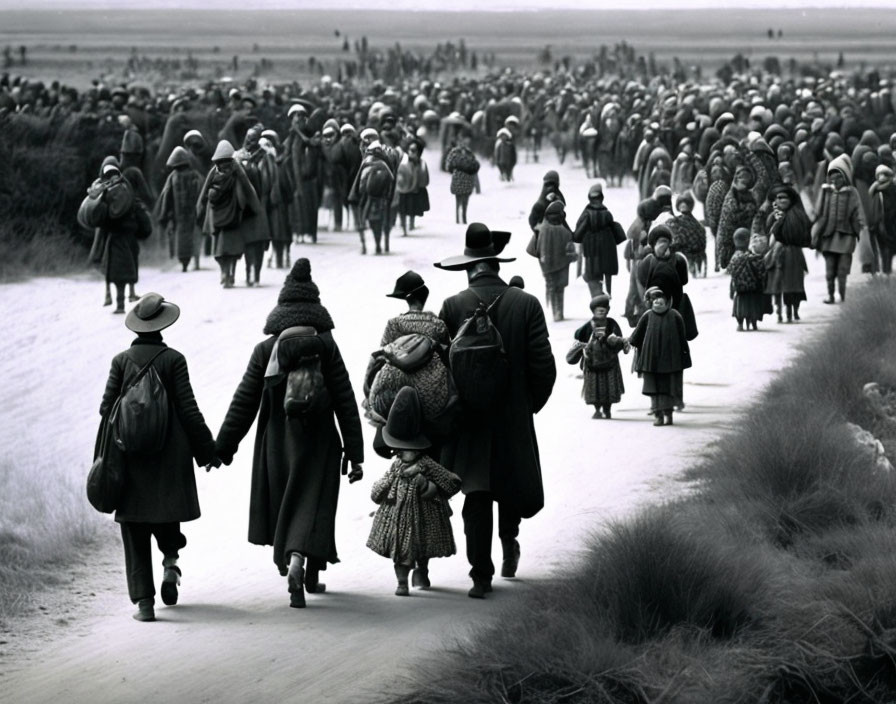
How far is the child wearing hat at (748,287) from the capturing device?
1795cm

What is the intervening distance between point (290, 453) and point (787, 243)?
10.7 m

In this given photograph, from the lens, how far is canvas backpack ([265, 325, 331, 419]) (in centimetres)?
837

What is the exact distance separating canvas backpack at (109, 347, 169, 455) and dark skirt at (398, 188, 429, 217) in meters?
17.4

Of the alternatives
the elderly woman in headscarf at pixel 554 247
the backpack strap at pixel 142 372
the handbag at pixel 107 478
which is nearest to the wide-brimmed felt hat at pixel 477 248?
the backpack strap at pixel 142 372

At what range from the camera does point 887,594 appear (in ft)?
27.0

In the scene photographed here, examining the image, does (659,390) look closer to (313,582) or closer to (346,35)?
(313,582)

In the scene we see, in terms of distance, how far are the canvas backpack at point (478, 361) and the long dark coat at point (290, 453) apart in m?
0.55

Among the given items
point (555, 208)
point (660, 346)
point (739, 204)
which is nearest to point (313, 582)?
point (660, 346)

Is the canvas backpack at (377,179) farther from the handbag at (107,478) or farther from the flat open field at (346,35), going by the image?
the flat open field at (346,35)

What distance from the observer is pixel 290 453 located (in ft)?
27.9

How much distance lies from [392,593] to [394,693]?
79.7 inches

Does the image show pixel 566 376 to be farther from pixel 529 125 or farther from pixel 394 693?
pixel 529 125

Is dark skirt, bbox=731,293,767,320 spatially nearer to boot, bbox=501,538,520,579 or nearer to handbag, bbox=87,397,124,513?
boot, bbox=501,538,520,579

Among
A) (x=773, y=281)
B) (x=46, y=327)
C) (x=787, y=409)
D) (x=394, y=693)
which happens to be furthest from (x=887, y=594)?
(x=46, y=327)
